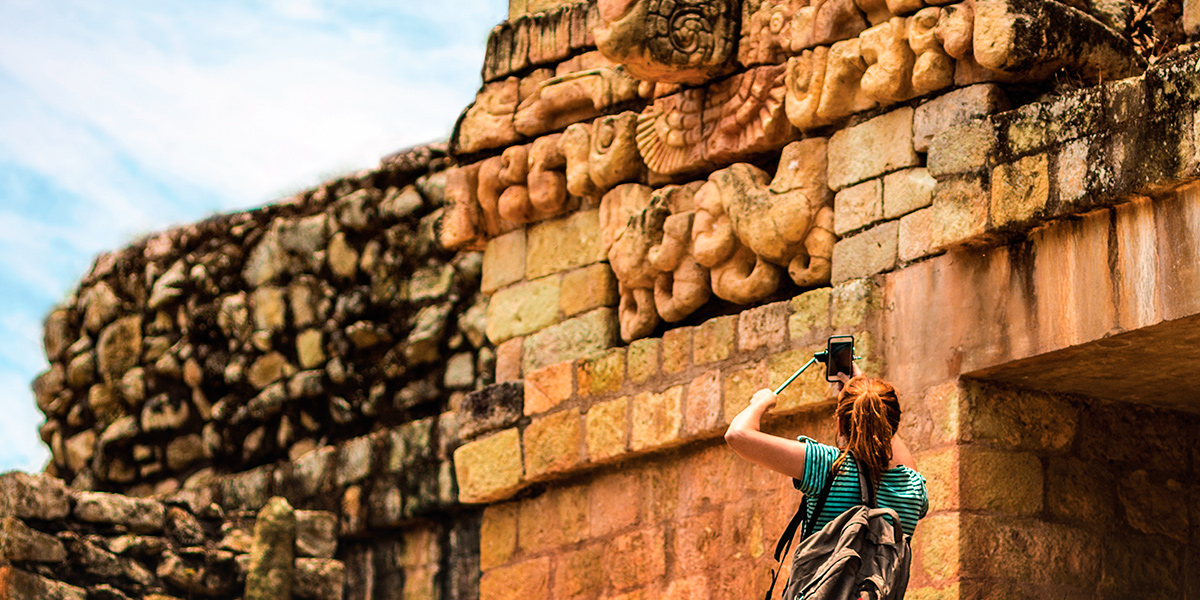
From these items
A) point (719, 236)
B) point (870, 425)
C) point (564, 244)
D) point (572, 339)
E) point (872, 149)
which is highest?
point (564, 244)

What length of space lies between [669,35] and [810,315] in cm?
112

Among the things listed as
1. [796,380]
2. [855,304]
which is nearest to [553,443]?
[796,380]

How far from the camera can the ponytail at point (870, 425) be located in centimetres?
448

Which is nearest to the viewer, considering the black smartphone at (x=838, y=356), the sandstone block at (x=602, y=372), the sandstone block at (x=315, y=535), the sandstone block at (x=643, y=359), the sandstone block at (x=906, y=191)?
the black smartphone at (x=838, y=356)

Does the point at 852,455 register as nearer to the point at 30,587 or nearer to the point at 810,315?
the point at 810,315

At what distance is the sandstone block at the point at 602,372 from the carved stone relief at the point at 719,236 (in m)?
0.10

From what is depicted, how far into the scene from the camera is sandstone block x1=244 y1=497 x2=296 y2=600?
8719mm

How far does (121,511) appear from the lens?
8992 mm

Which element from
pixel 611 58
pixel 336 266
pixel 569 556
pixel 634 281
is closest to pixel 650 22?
pixel 611 58

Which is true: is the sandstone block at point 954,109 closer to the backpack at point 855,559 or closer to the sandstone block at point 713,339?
the sandstone block at point 713,339

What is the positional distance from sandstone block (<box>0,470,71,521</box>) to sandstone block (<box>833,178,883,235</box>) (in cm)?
436

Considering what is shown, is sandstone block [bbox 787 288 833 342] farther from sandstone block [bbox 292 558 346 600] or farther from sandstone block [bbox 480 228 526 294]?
sandstone block [bbox 292 558 346 600]

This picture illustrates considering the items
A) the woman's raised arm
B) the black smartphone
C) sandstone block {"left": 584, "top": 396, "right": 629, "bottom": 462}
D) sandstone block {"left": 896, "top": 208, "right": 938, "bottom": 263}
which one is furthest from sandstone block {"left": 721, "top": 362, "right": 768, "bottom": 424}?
the woman's raised arm

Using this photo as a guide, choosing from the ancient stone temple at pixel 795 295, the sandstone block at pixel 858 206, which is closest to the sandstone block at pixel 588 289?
the ancient stone temple at pixel 795 295
